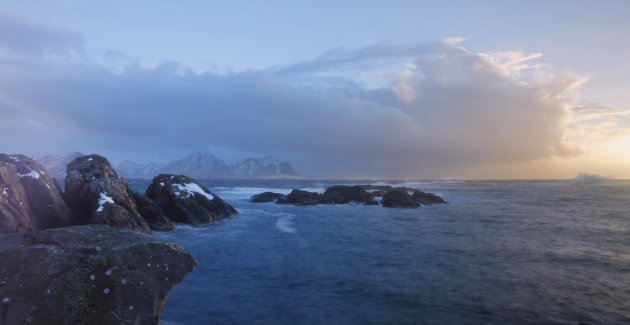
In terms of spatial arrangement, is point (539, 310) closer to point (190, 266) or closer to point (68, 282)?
point (190, 266)

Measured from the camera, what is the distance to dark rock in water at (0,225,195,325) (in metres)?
7.45

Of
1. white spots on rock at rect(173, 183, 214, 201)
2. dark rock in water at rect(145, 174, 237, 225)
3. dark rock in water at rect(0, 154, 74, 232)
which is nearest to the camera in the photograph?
dark rock in water at rect(0, 154, 74, 232)

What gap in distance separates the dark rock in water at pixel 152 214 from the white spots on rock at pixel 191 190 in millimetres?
5580

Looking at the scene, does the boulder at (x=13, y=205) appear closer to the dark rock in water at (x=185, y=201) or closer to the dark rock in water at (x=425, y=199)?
the dark rock in water at (x=185, y=201)

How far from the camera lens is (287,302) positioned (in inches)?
528

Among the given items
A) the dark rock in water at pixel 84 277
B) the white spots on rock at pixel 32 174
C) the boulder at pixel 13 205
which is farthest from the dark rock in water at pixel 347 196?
the dark rock in water at pixel 84 277

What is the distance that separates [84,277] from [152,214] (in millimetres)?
24332

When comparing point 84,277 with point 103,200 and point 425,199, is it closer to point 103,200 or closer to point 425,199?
point 103,200

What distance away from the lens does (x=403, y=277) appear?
16.6m

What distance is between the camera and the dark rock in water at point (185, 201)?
35281 mm

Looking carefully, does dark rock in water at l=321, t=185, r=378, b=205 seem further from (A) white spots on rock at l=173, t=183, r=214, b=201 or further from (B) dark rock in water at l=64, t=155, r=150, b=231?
(B) dark rock in water at l=64, t=155, r=150, b=231

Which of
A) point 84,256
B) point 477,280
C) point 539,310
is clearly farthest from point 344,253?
point 84,256

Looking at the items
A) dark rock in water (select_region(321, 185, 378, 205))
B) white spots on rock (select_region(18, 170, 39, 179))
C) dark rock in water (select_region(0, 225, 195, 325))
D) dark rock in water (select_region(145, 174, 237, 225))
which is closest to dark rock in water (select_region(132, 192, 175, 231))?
dark rock in water (select_region(145, 174, 237, 225))

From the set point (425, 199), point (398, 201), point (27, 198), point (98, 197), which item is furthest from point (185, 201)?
point (425, 199)
